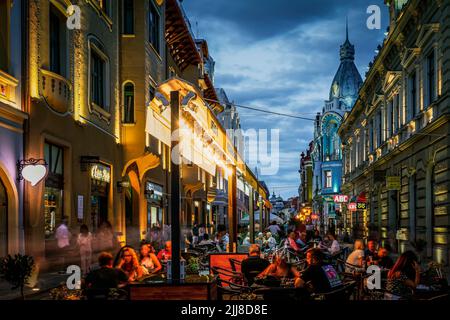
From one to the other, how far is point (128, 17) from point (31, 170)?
11461 millimetres

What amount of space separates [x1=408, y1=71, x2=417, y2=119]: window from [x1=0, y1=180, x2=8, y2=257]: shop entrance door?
674 inches

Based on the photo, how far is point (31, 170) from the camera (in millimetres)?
14750

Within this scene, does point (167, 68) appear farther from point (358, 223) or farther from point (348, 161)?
point (348, 161)

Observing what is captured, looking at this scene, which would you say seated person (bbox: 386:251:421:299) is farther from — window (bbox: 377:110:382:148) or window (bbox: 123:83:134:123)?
window (bbox: 377:110:382:148)

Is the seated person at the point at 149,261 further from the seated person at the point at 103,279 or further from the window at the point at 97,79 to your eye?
the window at the point at 97,79

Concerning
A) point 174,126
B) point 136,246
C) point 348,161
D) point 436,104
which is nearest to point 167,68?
point 136,246

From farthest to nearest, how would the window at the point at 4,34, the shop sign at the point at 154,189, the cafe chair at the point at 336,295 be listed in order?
the shop sign at the point at 154,189, the window at the point at 4,34, the cafe chair at the point at 336,295

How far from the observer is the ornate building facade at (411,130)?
20.7 m

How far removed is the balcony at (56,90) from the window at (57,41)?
0.69 meters

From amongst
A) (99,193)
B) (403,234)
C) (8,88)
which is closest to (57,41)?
(8,88)

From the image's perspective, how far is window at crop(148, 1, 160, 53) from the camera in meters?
26.1

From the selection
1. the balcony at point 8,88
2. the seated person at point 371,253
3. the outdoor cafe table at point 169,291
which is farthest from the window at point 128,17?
the outdoor cafe table at point 169,291

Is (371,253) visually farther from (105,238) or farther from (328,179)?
(328,179)

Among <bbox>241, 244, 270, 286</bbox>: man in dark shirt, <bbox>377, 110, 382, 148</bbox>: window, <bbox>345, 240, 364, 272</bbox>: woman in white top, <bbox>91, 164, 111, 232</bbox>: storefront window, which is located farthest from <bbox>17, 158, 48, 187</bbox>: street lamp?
<bbox>377, 110, 382, 148</bbox>: window
